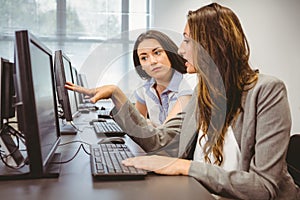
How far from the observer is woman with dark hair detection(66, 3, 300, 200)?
2.98ft

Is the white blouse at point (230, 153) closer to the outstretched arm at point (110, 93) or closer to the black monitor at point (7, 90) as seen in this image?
the outstretched arm at point (110, 93)

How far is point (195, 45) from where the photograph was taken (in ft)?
3.67

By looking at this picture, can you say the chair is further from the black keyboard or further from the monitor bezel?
the monitor bezel

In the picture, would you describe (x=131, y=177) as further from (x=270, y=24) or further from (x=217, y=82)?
(x=270, y=24)

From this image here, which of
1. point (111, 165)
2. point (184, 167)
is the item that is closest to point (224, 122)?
point (184, 167)

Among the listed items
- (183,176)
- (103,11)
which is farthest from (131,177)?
(103,11)

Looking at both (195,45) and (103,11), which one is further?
(103,11)

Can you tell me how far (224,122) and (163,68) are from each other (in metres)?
0.47

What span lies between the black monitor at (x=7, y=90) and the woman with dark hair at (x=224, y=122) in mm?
256

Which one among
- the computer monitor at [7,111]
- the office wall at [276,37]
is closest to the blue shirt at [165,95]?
the computer monitor at [7,111]

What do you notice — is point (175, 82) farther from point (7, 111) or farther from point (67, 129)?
point (7, 111)

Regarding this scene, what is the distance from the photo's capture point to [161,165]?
3.00 ft

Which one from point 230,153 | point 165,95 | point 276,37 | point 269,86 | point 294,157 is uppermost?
point 276,37

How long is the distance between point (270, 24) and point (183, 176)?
11.2 ft
